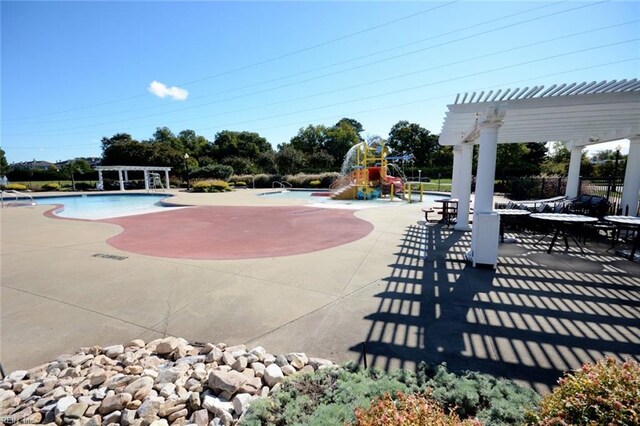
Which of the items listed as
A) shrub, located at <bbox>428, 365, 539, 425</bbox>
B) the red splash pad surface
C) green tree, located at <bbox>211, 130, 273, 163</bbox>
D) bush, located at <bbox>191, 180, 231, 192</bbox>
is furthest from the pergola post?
green tree, located at <bbox>211, 130, 273, 163</bbox>

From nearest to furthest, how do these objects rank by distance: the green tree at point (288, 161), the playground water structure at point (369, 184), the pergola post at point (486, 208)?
the pergola post at point (486, 208) → the playground water structure at point (369, 184) → the green tree at point (288, 161)

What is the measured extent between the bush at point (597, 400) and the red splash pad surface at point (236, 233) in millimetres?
5289

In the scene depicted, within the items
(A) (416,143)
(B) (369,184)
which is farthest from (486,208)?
(A) (416,143)

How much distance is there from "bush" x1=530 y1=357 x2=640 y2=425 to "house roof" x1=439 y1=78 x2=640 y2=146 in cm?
499

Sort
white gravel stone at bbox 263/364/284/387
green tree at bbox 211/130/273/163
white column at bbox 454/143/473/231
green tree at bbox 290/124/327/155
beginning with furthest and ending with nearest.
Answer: green tree at bbox 211/130/273/163
green tree at bbox 290/124/327/155
white column at bbox 454/143/473/231
white gravel stone at bbox 263/364/284/387

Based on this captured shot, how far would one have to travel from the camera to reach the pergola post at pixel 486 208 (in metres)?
5.29

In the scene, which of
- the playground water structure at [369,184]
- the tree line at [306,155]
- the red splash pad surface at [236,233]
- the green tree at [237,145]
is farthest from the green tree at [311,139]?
the red splash pad surface at [236,233]

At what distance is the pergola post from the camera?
5289 mm

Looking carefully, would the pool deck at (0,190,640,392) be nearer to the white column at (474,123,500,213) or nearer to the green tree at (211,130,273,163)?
the white column at (474,123,500,213)

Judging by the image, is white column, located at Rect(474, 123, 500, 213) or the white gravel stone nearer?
the white gravel stone

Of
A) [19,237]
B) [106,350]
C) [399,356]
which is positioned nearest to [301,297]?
[399,356]

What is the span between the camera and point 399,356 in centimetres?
278

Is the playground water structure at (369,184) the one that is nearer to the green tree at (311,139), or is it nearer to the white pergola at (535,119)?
the white pergola at (535,119)

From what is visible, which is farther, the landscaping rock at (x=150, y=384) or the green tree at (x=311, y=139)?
the green tree at (x=311, y=139)
